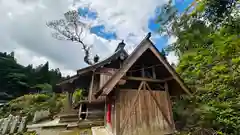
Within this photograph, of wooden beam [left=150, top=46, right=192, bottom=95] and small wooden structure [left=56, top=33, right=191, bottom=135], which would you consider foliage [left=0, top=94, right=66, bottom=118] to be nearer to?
small wooden structure [left=56, top=33, right=191, bottom=135]

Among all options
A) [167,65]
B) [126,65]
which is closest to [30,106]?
[126,65]

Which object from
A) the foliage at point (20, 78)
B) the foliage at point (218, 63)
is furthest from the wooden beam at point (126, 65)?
the foliage at point (20, 78)

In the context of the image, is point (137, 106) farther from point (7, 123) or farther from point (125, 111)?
point (7, 123)

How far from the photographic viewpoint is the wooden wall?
517cm

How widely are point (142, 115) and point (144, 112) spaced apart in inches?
6.0

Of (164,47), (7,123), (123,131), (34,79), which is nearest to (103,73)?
(123,131)

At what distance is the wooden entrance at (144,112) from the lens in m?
5.18

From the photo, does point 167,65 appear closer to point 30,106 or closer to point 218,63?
point 218,63

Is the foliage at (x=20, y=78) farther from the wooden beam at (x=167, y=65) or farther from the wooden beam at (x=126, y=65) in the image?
the wooden beam at (x=167, y=65)

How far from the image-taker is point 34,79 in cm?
2825

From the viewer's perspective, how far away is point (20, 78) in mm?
27234

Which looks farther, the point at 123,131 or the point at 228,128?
the point at 228,128

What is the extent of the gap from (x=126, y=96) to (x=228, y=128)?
14.8ft

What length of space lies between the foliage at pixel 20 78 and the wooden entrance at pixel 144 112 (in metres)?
23.3
